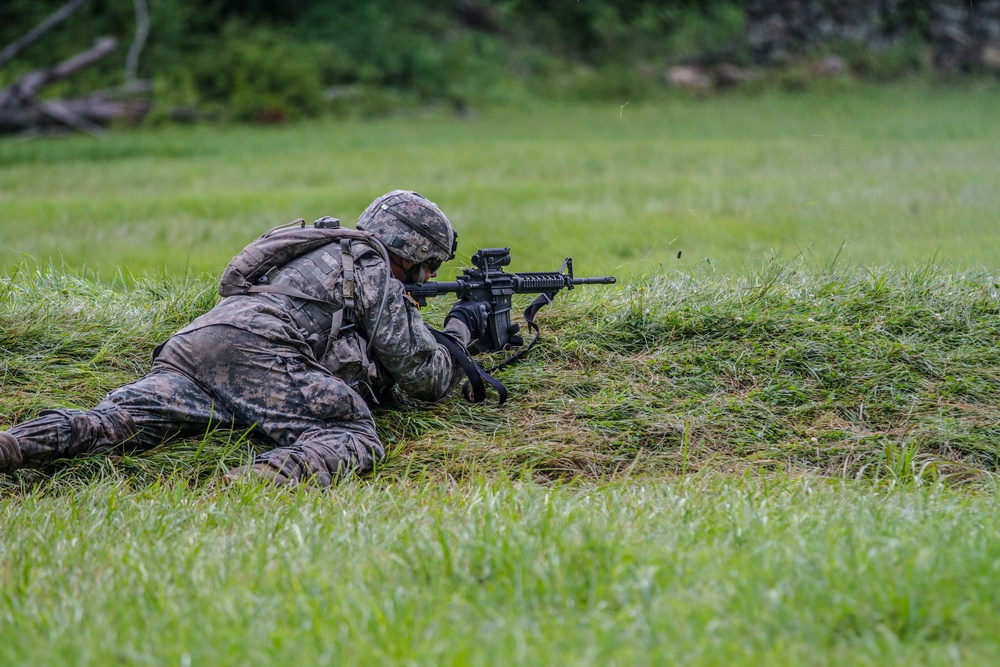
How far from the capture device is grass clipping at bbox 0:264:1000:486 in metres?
4.96

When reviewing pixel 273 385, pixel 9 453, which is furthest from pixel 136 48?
pixel 9 453

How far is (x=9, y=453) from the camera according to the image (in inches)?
174

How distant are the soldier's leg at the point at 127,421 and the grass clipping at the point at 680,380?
0.09 m

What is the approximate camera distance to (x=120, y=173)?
14031 millimetres

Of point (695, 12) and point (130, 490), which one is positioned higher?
point (695, 12)

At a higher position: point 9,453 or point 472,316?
point 472,316

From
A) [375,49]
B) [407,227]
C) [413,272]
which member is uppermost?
[375,49]

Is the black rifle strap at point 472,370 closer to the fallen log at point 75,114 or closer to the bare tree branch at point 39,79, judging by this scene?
the fallen log at point 75,114

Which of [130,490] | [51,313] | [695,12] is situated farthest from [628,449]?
[695,12]

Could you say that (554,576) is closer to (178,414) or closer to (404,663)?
(404,663)

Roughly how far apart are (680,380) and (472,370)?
1114 mm

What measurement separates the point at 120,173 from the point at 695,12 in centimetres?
1549

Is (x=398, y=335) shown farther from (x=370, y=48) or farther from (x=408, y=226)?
(x=370, y=48)

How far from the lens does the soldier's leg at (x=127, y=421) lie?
4570 millimetres
